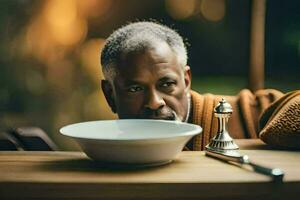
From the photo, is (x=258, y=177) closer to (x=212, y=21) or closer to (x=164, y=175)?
(x=164, y=175)

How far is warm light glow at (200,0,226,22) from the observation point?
1245 mm

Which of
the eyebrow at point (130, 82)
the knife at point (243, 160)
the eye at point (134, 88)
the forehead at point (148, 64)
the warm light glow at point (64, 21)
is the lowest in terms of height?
the knife at point (243, 160)

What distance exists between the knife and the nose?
31cm

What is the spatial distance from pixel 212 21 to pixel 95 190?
2.44 feet

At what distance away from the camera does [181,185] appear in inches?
24.9

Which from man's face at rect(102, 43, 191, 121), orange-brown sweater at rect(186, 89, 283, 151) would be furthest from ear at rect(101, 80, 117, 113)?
orange-brown sweater at rect(186, 89, 283, 151)

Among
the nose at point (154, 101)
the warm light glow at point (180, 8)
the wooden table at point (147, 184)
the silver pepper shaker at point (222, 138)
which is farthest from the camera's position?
the warm light glow at point (180, 8)

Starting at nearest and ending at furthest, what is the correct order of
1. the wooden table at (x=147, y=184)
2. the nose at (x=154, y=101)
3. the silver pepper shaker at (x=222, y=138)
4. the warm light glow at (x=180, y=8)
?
the wooden table at (x=147, y=184) → the silver pepper shaker at (x=222, y=138) → the nose at (x=154, y=101) → the warm light glow at (x=180, y=8)

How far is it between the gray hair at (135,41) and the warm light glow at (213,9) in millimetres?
103

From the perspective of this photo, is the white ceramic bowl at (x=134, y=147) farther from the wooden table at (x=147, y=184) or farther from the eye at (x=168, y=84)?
the eye at (x=168, y=84)

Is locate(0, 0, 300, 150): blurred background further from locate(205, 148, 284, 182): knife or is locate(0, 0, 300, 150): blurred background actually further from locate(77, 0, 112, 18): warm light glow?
locate(205, 148, 284, 182): knife

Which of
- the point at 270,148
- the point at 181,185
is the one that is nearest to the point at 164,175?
the point at 181,185

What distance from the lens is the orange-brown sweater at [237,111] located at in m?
1.21

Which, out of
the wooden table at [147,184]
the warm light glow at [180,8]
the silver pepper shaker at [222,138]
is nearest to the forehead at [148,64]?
the warm light glow at [180,8]
